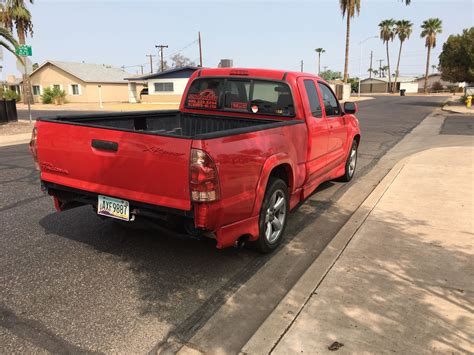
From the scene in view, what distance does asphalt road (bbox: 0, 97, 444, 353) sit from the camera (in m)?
2.89

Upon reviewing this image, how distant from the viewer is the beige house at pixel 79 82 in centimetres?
4788

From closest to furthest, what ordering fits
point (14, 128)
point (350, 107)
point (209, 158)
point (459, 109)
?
point (209, 158) < point (350, 107) < point (14, 128) < point (459, 109)

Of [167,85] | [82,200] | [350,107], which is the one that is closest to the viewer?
[82,200]

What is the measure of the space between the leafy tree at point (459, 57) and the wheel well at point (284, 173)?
35943 mm

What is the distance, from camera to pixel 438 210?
5543 millimetres

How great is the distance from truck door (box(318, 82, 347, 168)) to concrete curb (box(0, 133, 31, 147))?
11514 mm

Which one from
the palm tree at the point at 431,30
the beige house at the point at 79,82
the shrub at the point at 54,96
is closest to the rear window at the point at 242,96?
the shrub at the point at 54,96

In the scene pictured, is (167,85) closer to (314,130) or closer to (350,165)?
(350,165)

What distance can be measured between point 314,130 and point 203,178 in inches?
95.9

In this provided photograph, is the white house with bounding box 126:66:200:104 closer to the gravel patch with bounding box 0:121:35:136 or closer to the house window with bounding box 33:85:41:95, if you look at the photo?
the house window with bounding box 33:85:41:95

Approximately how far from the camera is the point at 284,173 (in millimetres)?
4445

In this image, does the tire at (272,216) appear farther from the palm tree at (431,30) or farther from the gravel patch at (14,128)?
the palm tree at (431,30)

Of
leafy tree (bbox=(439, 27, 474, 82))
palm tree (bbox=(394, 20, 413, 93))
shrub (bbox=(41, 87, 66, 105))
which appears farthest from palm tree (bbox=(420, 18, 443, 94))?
shrub (bbox=(41, 87, 66, 105))

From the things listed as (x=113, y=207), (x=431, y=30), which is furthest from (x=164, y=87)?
(x=431, y=30)
